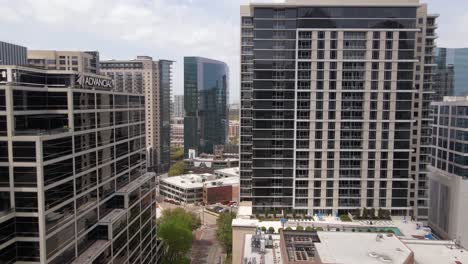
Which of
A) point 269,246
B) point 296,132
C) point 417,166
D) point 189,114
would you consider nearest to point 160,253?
point 269,246

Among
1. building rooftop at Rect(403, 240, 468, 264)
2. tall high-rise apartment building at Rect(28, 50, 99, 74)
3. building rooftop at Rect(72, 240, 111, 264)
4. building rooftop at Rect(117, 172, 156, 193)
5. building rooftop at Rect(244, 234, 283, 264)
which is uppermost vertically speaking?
tall high-rise apartment building at Rect(28, 50, 99, 74)

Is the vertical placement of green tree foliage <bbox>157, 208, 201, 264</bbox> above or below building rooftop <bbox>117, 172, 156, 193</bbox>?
below

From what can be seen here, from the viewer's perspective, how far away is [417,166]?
65.8m

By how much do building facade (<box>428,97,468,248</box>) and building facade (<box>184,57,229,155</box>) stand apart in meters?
123

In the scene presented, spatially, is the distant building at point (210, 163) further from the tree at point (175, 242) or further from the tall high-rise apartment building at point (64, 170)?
the tall high-rise apartment building at point (64, 170)

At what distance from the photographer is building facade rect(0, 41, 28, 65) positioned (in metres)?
74.5

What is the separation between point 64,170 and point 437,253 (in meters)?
43.5

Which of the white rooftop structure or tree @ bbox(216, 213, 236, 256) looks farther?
tree @ bbox(216, 213, 236, 256)

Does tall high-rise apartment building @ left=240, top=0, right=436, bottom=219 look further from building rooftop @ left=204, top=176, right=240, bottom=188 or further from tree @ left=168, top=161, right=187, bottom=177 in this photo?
tree @ left=168, top=161, right=187, bottom=177

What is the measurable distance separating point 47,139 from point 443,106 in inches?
2614

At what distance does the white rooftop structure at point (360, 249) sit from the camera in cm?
3456

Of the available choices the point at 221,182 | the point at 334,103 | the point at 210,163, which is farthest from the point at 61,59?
the point at 334,103

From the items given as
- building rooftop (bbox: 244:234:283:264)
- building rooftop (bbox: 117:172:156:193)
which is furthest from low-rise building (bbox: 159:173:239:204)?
building rooftop (bbox: 244:234:283:264)

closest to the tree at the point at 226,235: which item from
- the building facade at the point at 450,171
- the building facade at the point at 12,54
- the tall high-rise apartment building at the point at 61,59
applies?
the building facade at the point at 450,171
